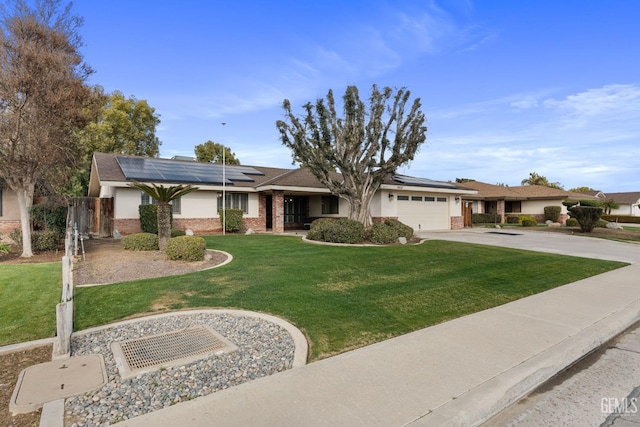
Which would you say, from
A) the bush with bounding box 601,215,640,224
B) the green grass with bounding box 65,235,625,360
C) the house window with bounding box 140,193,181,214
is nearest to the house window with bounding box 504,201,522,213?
the bush with bounding box 601,215,640,224

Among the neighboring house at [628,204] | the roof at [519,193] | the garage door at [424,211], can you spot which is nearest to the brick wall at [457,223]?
the garage door at [424,211]

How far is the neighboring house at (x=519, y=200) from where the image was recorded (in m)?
34.2

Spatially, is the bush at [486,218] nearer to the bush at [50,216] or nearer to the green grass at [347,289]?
the green grass at [347,289]

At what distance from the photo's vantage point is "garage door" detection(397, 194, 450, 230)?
75.3 feet

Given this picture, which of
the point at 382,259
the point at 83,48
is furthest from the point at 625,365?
the point at 83,48

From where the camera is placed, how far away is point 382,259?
10680 mm

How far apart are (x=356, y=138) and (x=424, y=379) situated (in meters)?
13.6

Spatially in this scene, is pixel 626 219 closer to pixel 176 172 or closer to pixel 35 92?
pixel 176 172

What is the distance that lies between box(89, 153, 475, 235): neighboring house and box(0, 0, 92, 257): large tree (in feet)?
16.8

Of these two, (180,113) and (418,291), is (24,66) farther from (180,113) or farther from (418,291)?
(418,291)

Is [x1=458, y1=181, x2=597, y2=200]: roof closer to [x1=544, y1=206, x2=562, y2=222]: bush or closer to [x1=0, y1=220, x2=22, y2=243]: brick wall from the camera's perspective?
[x1=544, y1=206, x2=562, y2=222]: bush

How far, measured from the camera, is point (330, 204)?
23297mm

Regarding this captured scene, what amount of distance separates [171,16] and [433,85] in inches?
411

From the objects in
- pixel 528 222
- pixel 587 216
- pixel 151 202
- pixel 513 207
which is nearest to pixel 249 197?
pixel 151 202
